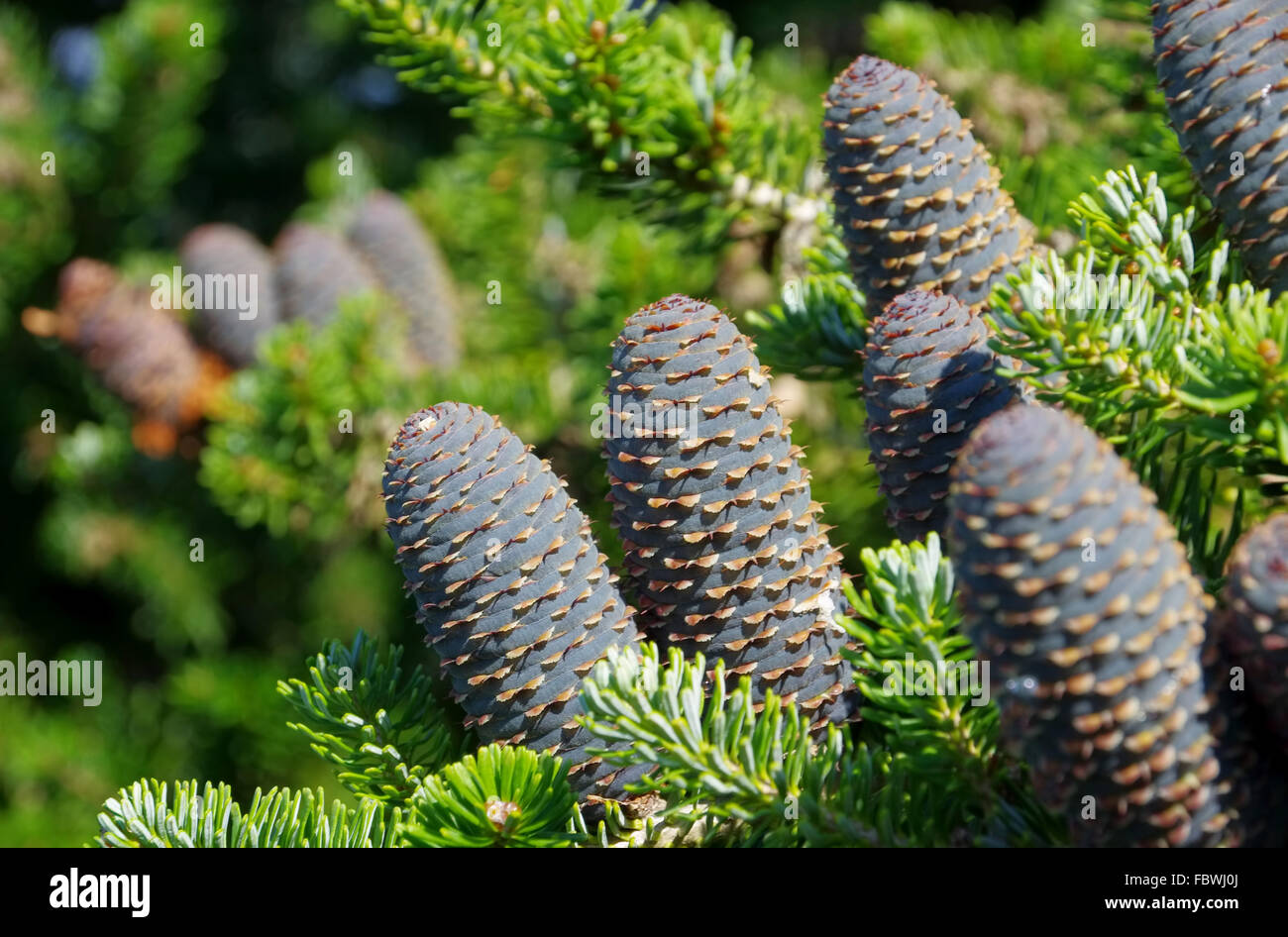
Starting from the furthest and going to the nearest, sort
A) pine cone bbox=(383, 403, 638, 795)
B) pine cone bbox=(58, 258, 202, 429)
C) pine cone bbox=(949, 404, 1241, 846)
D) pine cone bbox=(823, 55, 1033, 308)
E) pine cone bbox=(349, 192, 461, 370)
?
pine cone bbox=(349, 192, 461, 370), pine cone bbox=(58, 258, 202, 429), pine cone bbox=(823, 55, 1033, 308), pine cone bbox=(383, 403, 638, 795), pine cone bbox=(949, 404, 1241, 846)

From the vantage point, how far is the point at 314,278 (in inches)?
56.2

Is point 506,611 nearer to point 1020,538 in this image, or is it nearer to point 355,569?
point 1020,538

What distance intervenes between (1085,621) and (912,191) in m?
0.36

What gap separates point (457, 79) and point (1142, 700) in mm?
825

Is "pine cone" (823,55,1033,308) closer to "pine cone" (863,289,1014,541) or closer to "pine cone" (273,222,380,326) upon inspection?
"pine cone" (863,289,1014,541)

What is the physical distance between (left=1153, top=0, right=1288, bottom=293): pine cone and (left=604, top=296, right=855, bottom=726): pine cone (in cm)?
31

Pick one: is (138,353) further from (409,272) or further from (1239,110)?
(1239,110)

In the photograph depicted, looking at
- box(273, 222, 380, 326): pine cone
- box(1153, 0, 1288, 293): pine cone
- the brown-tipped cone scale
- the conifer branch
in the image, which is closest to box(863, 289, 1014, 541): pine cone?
box(1153, 0, 1288, 293): pine cone

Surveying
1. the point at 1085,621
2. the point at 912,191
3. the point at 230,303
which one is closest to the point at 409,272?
the point at 230,303

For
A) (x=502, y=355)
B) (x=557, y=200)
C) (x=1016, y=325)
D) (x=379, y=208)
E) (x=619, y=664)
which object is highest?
(x=557, y=200)

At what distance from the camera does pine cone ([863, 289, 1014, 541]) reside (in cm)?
65
